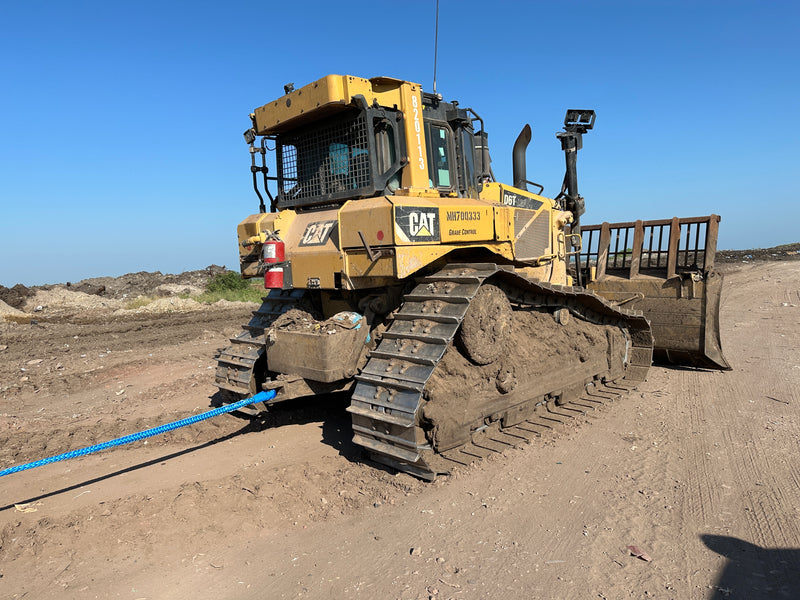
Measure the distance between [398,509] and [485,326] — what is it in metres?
1.72

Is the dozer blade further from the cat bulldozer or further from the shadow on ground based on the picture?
the shadow on ground

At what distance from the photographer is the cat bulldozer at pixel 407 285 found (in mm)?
4457

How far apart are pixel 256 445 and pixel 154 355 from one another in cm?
596

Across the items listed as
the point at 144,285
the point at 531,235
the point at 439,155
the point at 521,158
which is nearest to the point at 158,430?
the point at 439,155

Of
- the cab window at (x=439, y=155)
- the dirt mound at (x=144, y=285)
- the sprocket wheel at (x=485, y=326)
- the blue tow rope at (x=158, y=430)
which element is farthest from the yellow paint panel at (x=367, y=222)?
the dirt mound at (x=144, y=285)

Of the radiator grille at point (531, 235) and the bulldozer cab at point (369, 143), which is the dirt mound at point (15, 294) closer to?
the bulldozer cab at point (369, 143)

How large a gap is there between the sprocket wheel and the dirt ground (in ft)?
2.99

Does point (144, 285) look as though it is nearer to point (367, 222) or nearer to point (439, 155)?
point (439, 155)

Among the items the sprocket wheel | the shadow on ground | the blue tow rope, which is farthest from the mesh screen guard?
the shadow on ground

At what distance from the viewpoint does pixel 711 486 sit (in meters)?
4.18

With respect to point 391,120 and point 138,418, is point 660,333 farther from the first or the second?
point 138,418

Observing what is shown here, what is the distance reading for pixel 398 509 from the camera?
393 cm

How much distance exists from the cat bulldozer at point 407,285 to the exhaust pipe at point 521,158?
0.63m

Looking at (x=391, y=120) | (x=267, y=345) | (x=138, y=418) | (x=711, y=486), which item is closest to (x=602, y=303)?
(x=711, y=486)
